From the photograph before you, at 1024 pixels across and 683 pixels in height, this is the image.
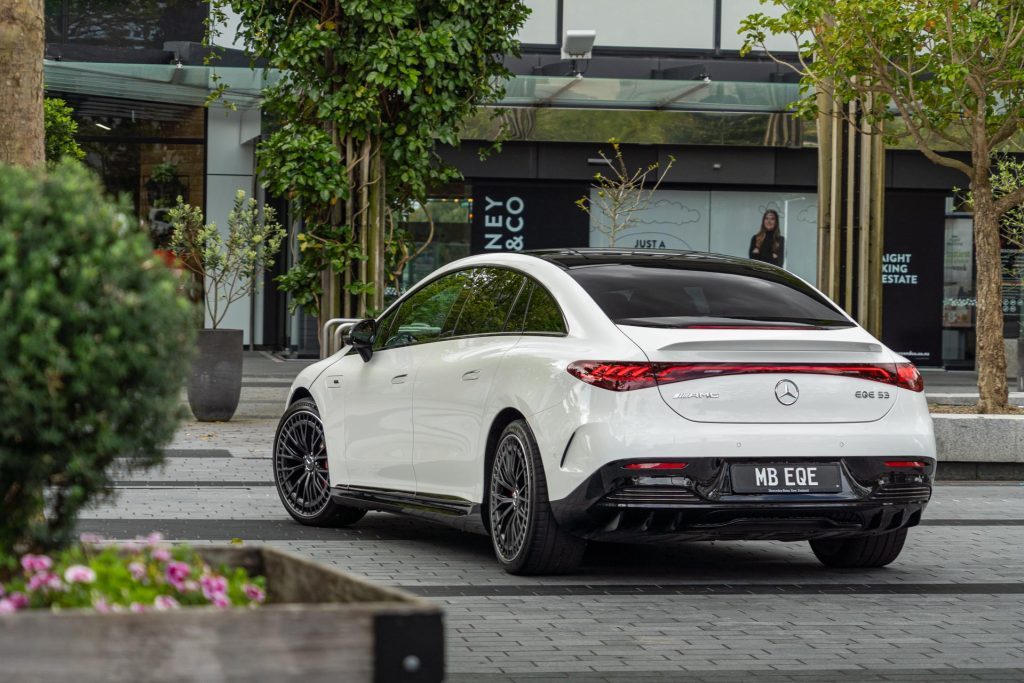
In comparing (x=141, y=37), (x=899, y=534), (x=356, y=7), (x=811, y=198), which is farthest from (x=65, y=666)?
(x=811, y=198)

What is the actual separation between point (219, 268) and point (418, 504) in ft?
33.6

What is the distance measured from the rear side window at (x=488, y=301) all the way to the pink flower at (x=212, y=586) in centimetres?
488

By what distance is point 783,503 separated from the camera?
728 centimetres

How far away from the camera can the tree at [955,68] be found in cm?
1473

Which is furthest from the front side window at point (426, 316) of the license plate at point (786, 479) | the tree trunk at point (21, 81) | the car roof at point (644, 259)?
the tree trunk at point (21, 81)

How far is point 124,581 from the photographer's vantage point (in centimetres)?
327

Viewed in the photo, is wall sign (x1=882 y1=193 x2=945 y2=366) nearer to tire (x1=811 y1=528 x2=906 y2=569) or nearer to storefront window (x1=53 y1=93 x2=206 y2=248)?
storefront window (x1=53 y1=93 x2=206 y2=248)

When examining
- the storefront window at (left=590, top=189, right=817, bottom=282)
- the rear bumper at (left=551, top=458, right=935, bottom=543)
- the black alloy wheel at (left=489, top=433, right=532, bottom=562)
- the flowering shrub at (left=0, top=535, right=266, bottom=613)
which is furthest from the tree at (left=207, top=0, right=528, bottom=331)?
the flowering shrub at (left=0, top=535, right=266, bottom=613)

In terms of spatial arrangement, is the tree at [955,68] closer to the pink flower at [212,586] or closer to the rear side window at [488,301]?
the rear side window at [488,301]

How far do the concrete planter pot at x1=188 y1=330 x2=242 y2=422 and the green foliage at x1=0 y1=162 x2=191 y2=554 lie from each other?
1369 cm

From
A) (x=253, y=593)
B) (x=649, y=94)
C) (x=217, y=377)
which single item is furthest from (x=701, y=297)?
(x=649, y=94)

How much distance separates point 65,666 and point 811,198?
29799 millimetres

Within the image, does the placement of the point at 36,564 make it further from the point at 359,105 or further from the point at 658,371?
the point at 359,105

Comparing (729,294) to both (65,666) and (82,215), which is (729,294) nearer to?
(82,215)
